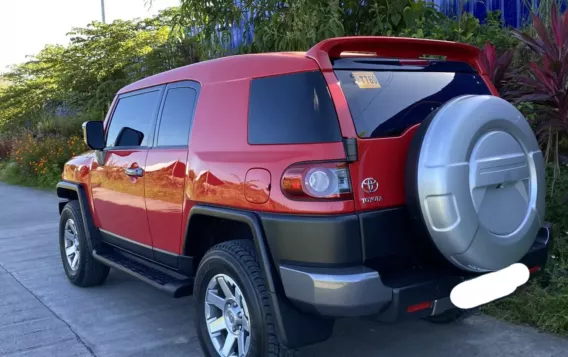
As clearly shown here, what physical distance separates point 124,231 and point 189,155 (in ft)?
4.22

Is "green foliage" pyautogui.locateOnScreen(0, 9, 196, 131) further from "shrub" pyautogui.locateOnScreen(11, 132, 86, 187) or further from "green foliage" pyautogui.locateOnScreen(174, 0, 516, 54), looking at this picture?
"green foliage" pyautogui.locateOnScreen(174, 0, 516, 54)

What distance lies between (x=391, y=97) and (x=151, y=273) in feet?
7.19

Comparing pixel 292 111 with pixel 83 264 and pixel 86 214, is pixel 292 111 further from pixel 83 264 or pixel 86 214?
pixel 83 264

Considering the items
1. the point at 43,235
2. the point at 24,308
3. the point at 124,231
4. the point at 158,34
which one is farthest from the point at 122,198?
the point at 158,34

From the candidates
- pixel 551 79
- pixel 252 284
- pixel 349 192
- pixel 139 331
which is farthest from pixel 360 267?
pixel 551 79

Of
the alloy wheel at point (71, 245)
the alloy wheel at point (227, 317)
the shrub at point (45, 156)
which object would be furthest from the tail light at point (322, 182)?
the shrub at point (45, 156)

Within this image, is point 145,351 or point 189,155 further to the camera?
point 145,351

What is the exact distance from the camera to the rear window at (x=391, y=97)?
288cm

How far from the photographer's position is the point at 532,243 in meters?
3.07

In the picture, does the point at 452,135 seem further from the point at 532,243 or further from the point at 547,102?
the point at 547,102

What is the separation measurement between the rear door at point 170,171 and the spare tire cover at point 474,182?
1.56 meters

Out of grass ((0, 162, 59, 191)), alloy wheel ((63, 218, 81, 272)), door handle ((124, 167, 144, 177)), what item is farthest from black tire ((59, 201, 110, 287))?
grass ((0, 162, 59, 191))

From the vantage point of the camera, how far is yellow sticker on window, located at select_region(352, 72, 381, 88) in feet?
9.66

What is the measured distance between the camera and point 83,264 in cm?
519
